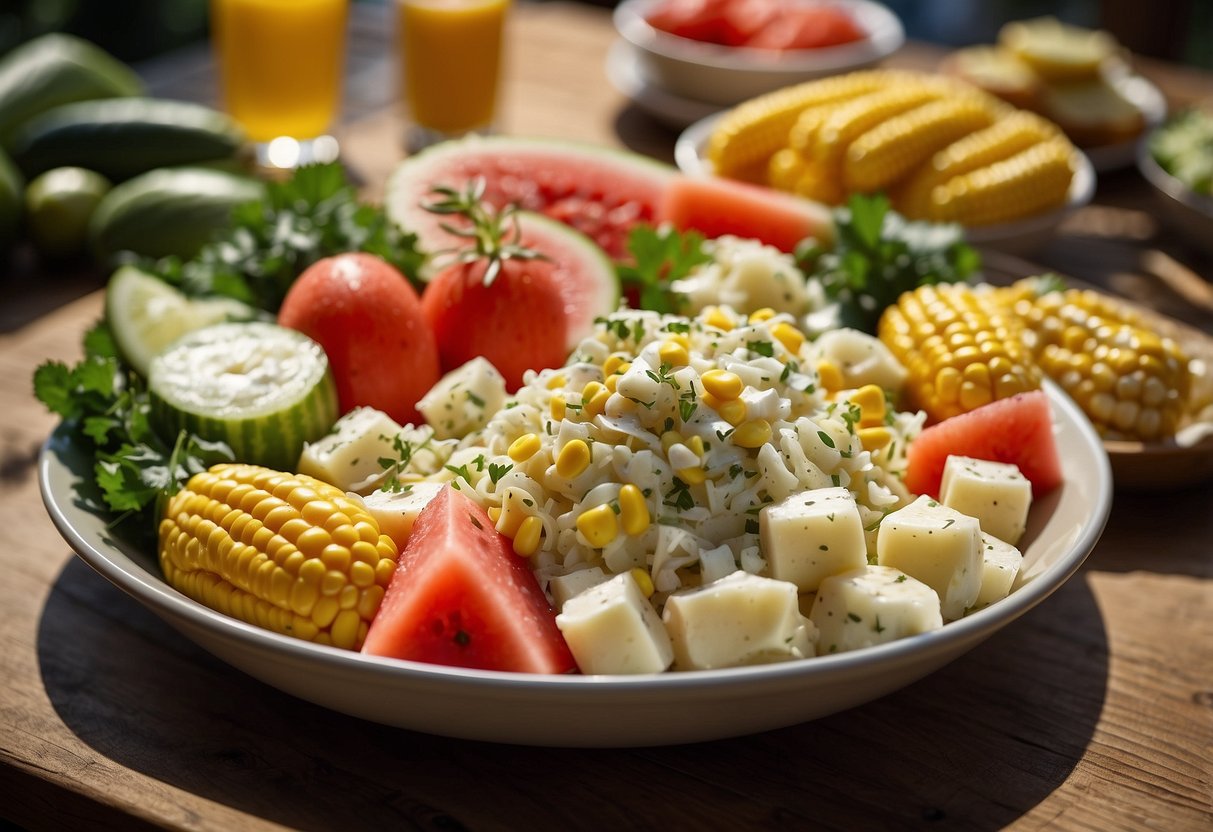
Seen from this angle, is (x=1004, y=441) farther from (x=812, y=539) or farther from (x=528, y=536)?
(x=528, y=536)

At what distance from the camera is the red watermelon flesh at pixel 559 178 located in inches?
102

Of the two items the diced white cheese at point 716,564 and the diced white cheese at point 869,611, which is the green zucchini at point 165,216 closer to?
the diced white cheese at point 716,564

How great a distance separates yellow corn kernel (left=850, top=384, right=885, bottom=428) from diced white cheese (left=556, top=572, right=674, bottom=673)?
597 mm

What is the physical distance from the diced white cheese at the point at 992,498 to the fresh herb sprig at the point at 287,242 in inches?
45.5

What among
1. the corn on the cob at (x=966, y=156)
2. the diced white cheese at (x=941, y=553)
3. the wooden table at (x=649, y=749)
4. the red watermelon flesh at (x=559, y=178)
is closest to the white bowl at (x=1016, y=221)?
the corn on the cob at (x=966, y=156)

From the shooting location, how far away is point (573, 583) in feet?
4.87

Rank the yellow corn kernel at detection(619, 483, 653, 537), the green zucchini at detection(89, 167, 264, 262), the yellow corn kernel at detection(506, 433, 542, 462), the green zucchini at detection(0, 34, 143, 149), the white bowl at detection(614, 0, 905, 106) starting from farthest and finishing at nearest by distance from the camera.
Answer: the white bowl at detection(614, 0, 905, 106) < the green zucchini at detection(0, 34, 143, 149) < the green zucchini at detection(89, 167, 264, 262) < the yellow corn kernel at detection(506, 433, 542, 462) < the yellow corn kernel at detection(619, 483, 653, 537)

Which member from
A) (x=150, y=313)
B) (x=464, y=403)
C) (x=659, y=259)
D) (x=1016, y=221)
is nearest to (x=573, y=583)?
(x=464, y=403)

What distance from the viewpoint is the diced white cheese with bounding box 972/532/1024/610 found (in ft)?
5.08

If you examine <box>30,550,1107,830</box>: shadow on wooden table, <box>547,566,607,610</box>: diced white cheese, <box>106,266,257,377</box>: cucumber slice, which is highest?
<box>547,566,607,610</box>: diced white cheese

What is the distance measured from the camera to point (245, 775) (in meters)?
1.45

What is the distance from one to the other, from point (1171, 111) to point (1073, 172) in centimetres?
119

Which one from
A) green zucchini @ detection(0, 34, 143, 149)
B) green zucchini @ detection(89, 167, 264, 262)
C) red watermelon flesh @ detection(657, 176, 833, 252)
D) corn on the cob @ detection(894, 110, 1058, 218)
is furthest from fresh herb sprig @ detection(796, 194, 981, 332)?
green zucchini @ detection(0, 34, 143, 149)

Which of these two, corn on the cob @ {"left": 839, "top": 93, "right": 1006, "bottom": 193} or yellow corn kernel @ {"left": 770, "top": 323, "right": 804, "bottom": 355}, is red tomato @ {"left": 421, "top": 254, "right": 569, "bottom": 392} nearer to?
yellow corn kernel @ {"left": 770, "top": 323, "right": 804, "bottom": 355}
